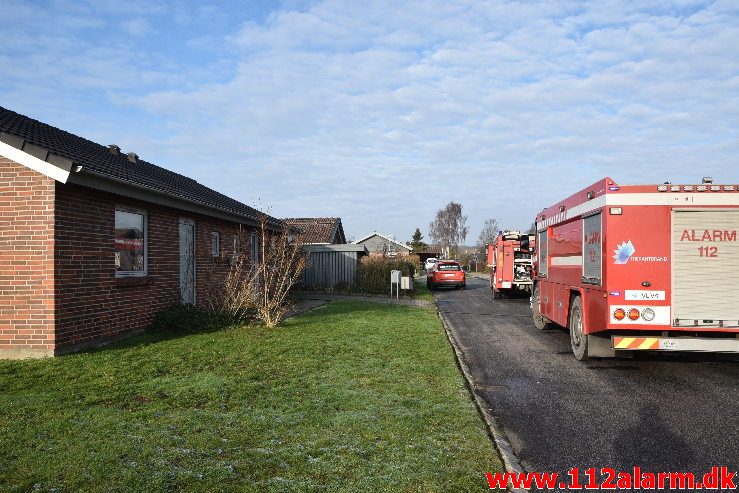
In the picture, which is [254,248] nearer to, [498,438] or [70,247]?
[70,247]

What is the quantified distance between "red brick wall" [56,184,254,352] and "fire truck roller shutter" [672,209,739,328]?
9.08m

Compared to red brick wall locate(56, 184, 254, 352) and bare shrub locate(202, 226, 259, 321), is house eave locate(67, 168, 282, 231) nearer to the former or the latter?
red brick wall locate(56, 184, 254, 352)

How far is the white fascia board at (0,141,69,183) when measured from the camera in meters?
8.00

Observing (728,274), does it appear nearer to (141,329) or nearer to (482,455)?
(482,455)

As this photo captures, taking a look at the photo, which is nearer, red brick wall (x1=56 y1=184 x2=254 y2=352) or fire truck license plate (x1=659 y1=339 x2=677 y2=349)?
fire truck license plate (x1=659 y1=339 x2=677 y2=349)

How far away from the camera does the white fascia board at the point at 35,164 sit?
8000 millimetres

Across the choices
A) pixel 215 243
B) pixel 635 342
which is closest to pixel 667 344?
pixel 635 342

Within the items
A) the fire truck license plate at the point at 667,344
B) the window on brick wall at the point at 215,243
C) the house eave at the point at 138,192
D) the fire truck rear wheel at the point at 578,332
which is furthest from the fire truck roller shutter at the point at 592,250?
the window on brick wall at the point at 215,243

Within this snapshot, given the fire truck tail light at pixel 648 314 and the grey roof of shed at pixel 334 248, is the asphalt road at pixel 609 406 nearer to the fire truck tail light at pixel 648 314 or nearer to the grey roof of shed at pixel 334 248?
the fire truck tail light at pixel 648 314

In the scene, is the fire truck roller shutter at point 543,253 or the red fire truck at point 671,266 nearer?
the red fire truck at point 671,266

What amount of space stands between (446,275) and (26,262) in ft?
77.0

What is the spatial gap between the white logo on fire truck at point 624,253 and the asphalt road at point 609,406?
1689mm

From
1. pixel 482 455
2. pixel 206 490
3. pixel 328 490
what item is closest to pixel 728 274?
pixel 482 455

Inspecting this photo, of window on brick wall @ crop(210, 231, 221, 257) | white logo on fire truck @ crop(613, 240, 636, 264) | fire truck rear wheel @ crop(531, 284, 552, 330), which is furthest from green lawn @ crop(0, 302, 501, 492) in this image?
window on brick wall @ crop(210, 231, 221, 257)
